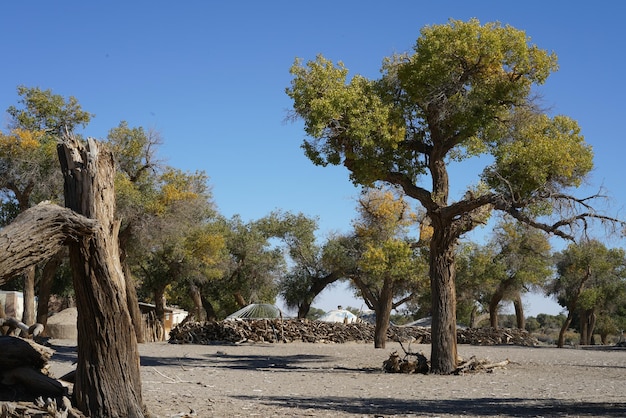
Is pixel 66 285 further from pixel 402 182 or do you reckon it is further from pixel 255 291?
pixel 402 182

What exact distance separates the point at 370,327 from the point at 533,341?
9.56 metres

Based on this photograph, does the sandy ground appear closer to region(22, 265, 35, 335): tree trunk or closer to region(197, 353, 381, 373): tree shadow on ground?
region(197, 353, 381, 373): tree shadow on ground

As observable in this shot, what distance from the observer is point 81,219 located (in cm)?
810

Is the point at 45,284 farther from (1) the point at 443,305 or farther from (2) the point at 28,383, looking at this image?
(2) the point at 28,383

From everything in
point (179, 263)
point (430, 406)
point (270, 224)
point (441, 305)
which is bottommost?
point (430, 406)

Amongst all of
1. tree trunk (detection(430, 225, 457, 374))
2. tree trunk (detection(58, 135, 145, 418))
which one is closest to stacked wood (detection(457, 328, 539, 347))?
tree trunk (detection(430, 225, 457, 374))

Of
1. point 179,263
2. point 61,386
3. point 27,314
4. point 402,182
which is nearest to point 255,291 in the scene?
point 179,263

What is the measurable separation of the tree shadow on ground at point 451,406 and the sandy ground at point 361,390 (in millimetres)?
15

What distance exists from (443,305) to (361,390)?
4980 mm

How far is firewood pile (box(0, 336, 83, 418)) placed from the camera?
8.17 meters

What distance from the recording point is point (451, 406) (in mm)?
11031

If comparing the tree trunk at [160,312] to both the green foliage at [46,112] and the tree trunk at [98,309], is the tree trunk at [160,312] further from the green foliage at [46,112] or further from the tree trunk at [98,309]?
the tree trunk at [98,309]

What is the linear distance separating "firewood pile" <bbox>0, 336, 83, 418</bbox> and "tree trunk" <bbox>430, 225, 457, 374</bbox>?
10615 millimetres

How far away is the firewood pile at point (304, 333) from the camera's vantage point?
34219 millimetres
